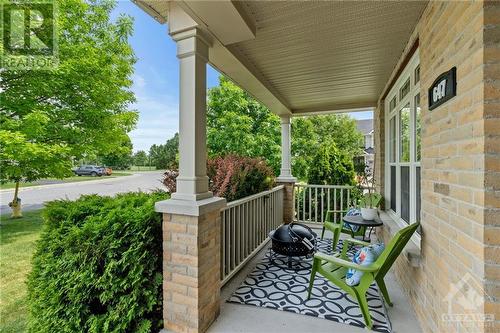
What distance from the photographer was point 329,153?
6.61 metres

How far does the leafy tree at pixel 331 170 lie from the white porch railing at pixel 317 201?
519 millimetres

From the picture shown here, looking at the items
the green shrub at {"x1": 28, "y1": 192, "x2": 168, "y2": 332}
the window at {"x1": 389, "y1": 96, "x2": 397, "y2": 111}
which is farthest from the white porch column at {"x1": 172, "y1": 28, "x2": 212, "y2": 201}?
the window at {"x1": 389, "y1": 96, "x2": 397, "y2": 111}

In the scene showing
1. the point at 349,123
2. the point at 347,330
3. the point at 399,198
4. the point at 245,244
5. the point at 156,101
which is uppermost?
the point at 156,101

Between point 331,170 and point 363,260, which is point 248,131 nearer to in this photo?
point 331,170

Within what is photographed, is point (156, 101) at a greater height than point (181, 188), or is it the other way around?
point (156, 101)

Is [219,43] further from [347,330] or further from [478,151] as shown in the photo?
[347,330]

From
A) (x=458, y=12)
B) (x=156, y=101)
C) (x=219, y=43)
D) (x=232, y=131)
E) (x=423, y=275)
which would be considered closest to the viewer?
(x=458, y=12)

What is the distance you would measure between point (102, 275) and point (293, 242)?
2.20 meters

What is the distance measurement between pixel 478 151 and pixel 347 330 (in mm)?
1768

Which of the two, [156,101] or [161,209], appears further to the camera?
[156,101]

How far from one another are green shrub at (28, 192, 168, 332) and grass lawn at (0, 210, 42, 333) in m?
0.60

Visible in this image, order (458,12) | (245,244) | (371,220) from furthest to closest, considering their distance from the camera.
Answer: (245,244) → (371,220) → (458,12)

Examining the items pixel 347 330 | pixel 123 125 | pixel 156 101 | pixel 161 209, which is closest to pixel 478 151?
pixel 347 330

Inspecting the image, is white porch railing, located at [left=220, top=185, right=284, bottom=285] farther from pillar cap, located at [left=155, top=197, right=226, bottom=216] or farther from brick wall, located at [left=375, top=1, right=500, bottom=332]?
brick wall, located at [left=375, top=1, right=500, bottom=332]
